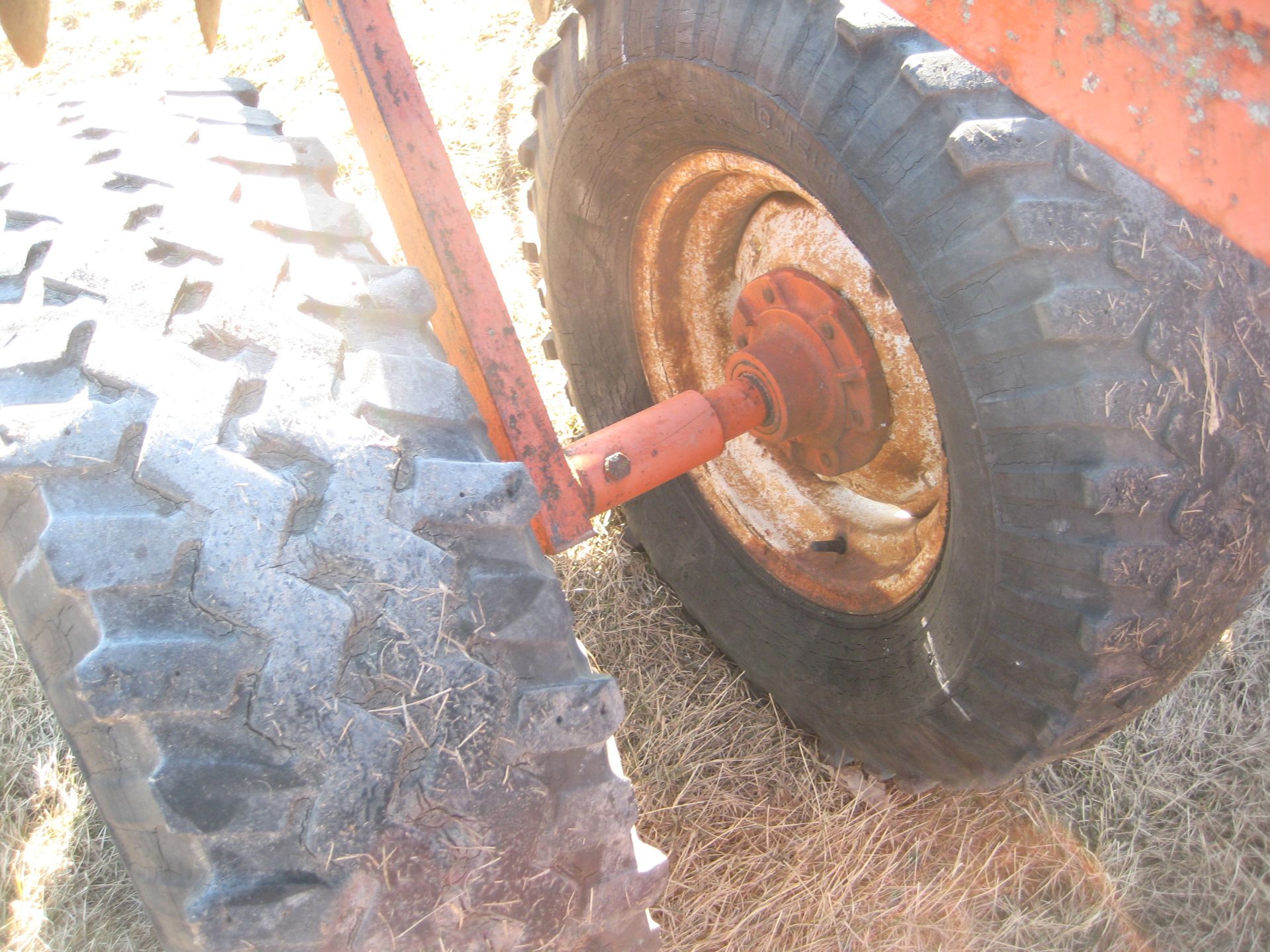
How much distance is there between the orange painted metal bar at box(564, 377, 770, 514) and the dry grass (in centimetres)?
64

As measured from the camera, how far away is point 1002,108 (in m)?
1.22

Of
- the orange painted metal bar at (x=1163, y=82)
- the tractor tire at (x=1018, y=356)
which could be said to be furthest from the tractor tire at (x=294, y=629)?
the orange painted metal bar at (x=1163, y=82)

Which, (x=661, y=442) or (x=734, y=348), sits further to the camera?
(x=734, y=348)

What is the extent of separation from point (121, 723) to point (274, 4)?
4.82 metres

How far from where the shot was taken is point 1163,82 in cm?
68

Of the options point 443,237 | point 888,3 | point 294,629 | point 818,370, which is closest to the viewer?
point 888,3

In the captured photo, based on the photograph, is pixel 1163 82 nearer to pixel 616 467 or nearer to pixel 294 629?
pixel 294 629

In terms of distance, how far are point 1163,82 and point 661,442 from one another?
1052 mm

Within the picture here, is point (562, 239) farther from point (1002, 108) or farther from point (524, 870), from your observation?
point (524, 870)

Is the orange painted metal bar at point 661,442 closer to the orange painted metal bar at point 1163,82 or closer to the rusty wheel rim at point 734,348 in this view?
the rusty wheel rim at point 734,348

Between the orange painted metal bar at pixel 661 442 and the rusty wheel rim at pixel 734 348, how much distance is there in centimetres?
27

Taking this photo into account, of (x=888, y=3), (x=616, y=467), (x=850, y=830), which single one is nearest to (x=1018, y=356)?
(x=888, y=3)

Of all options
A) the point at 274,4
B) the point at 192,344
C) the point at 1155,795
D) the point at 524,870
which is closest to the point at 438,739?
the point at 524,870

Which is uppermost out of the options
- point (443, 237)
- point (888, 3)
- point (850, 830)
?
point (888, 3)
